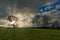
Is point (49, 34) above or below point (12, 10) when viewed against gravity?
below

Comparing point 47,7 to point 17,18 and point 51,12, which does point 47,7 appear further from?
point 17,18

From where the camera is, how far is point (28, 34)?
18.0 ft

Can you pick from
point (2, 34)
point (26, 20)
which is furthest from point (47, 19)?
point (2, 34)

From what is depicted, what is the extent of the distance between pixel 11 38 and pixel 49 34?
1.02 metres

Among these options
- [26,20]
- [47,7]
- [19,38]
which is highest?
[47,7]

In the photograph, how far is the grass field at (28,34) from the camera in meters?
5.41

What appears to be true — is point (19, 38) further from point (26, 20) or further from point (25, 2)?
point (25, 2)

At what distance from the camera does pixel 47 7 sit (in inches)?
223

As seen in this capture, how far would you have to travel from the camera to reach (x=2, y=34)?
546 cm

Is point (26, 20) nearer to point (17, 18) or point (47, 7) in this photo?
point (17, 18)

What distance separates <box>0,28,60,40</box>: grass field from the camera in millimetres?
5410

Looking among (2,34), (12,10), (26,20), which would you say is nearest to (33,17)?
(26,20)

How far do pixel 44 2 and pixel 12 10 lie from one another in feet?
3.00

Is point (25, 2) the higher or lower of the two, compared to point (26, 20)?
higher
